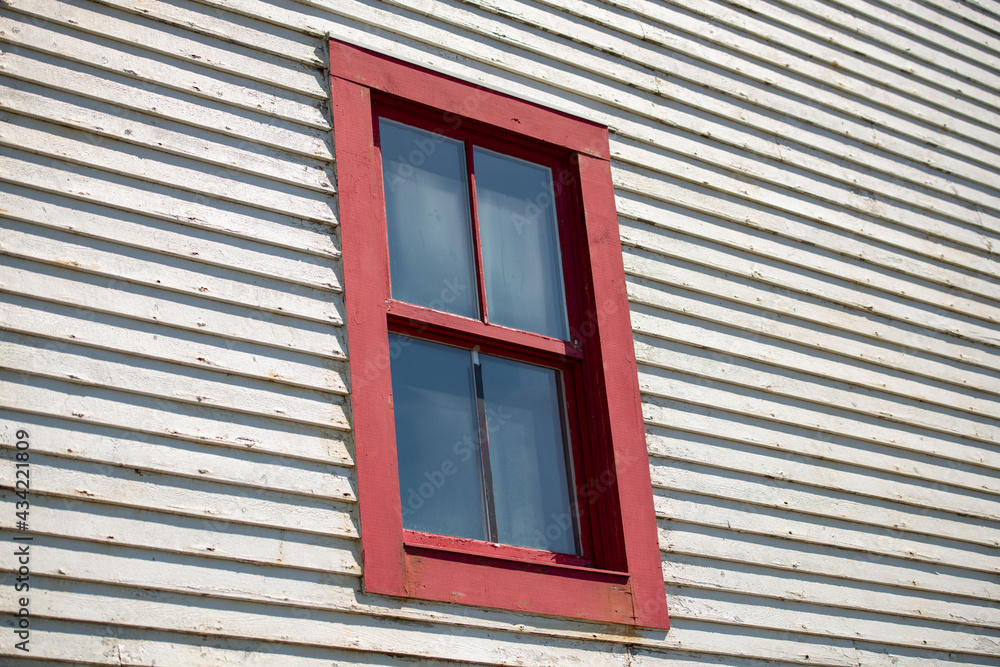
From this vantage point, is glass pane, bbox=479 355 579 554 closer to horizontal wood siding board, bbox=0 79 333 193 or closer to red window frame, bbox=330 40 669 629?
red window frame, bbox=330 40 669 629

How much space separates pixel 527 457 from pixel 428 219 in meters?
1.06

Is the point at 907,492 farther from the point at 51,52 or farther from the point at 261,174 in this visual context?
the point at 51,52

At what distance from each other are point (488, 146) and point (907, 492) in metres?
2.60

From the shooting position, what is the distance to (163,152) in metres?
3.97

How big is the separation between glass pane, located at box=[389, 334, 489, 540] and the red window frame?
0.23 ft

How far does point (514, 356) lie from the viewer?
4559 mm

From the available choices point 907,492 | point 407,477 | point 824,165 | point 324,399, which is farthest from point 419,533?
point 824,165

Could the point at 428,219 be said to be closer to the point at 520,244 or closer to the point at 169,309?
the point at 520,244

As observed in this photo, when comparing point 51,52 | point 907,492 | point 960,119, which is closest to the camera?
point 51,52

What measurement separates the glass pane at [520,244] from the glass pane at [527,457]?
246 mm

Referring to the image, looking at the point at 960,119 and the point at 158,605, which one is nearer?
the point at 158,605

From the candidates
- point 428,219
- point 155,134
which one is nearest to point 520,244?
point 428,219

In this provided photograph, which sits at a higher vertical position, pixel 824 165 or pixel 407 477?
pixel 824 165

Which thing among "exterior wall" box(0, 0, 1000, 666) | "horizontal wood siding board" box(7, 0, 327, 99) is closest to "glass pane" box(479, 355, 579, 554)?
"exterior wall" box(0, 0, 1000, 666)
